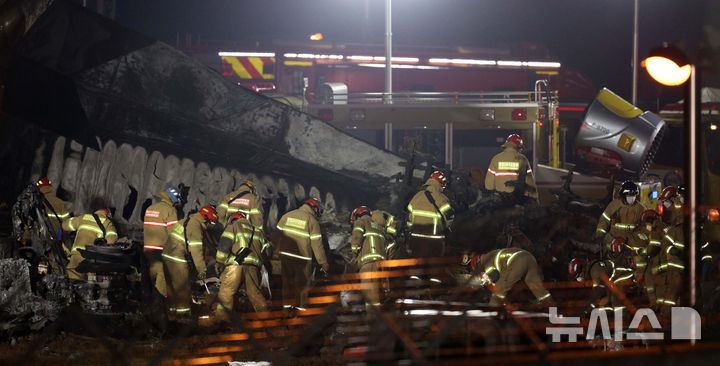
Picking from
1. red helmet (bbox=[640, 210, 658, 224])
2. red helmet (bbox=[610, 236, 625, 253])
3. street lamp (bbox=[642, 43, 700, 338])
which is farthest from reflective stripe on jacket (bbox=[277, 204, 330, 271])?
street lamp (bbox=[642, 43, 700, 338])

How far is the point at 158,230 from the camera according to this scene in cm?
1351

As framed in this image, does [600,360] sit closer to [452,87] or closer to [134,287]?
[134,287]

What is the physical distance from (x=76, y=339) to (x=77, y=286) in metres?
1.79

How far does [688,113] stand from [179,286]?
6996 mm

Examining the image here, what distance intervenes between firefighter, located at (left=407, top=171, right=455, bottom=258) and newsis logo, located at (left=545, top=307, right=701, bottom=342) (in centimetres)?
396

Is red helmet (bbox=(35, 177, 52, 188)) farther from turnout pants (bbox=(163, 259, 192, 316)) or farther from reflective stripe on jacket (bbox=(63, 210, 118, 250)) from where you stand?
turnout pants (bbox=(163, 259, 192, 316))

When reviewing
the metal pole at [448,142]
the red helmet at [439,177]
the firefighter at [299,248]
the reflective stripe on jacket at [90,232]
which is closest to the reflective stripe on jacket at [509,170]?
the red helmet at [439,177]

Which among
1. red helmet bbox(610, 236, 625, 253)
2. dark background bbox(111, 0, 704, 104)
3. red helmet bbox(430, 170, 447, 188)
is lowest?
red helmet bbox(610, 236, 625, 253)

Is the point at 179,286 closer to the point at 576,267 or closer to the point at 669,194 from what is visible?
the point at 576,267

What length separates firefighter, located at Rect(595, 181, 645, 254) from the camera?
45.9 feet

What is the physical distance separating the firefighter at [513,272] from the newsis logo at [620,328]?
3.38ft

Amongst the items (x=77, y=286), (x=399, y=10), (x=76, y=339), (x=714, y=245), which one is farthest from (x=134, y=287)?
(x=399, y=10)

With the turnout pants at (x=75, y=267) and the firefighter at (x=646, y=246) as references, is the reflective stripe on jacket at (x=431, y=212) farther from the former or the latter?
the turnout pants at (x=75, y=267)

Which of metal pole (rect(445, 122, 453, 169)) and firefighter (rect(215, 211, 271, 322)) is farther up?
metal pole (rect(445, 122, 453, 169))
